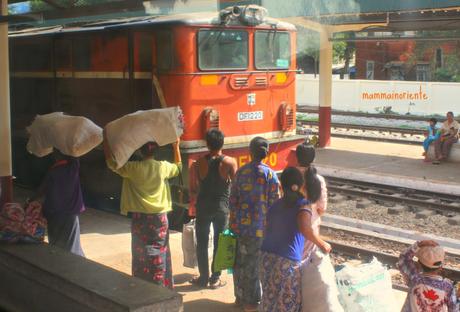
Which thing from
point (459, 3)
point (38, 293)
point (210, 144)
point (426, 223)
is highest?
point (459, 3)

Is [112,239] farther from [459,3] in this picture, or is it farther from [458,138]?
[458,138]

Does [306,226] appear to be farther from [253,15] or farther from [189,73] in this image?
[253,15]

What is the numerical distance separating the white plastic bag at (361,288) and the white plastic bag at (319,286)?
0.57ft

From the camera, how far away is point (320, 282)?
4.21 metres

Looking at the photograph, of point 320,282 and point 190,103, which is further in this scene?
point 190,103

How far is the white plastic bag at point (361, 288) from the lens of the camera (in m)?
4.44

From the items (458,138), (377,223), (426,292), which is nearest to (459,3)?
(377,223)

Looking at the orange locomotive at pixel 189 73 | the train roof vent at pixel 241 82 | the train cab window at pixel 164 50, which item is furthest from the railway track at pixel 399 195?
the train cab window at pixel 164 50

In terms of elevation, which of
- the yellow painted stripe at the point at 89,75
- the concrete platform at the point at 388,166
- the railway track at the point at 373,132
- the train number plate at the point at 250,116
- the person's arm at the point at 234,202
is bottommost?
the concrete platform at the point at 388,166

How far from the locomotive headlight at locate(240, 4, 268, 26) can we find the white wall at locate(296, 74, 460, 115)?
1381 cm

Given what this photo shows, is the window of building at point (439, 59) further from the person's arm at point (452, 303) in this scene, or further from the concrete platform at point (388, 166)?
the person's arm at point (452, 303)

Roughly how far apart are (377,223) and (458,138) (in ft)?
20.2

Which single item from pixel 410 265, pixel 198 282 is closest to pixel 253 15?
pixel 198 282

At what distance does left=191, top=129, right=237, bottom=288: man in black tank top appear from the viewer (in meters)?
5.54
